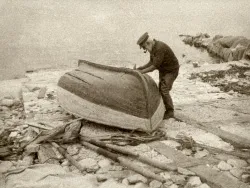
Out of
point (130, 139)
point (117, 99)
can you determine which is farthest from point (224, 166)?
point (117, 99)

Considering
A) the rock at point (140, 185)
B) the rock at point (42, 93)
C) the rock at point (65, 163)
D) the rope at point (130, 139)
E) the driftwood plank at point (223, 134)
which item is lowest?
the rock at point (65, 163)

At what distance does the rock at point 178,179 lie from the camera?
5062 millimetres

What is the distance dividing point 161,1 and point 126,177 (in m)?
33.5

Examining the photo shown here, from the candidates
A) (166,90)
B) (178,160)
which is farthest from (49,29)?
(178,160)

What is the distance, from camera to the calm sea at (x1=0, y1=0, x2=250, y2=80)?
1828cm

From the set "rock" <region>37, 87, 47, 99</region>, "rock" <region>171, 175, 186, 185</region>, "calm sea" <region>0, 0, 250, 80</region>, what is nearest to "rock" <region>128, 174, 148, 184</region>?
"rock" <region>171, 175, 186, 185</region>

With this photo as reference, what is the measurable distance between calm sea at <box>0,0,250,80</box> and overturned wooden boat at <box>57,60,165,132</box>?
818 cm

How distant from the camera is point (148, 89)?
269 inches

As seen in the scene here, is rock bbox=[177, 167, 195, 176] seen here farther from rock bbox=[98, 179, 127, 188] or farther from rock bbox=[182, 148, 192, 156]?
rock bbox=[98, 179, 127, 188]

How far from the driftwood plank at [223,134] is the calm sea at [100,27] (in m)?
9.28

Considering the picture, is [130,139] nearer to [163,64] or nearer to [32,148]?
[32,148]

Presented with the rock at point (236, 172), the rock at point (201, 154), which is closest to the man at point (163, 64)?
the rock at point (201, 154)

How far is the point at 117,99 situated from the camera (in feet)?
22.2

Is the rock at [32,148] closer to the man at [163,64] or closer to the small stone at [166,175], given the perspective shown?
the small stone at [166,175]
